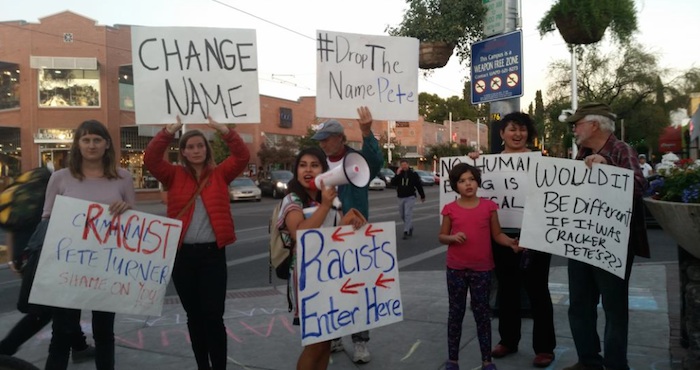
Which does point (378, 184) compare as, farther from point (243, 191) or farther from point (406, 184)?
point (406, 184)

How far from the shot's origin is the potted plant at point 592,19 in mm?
5145

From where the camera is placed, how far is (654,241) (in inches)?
418

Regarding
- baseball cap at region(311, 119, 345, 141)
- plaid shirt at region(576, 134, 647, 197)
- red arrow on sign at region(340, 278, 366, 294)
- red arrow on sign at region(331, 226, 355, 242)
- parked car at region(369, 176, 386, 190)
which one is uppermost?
baseball cap at region(311, 119, 345, 141)

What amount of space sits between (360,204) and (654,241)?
28.7 ft

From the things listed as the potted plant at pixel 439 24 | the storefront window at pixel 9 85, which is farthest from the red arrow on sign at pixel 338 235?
the storefront window at pixel 9 85

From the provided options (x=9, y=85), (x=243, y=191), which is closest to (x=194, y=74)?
(x=243, y=191)

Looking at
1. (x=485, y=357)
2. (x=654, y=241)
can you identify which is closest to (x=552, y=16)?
(x=485, y=357)

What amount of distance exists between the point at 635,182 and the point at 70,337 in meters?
3.77

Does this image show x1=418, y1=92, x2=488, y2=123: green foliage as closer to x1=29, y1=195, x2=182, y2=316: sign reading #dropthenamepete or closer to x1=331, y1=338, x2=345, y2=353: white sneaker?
x1=331, y1=338, x2=345, y2=353: white sneaker

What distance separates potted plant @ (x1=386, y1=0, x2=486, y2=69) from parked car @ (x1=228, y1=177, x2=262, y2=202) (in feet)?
67.2

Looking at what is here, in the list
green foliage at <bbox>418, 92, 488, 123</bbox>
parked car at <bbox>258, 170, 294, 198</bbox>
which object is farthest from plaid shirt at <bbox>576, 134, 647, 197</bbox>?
green foliage at <bbox>418, 92, 488, 123</bbox>

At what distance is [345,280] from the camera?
3146 mm

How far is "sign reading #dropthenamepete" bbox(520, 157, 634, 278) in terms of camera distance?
140 inches

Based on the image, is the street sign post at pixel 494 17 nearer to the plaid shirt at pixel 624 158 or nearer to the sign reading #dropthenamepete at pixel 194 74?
the plaid shirt at pixel 624 158
